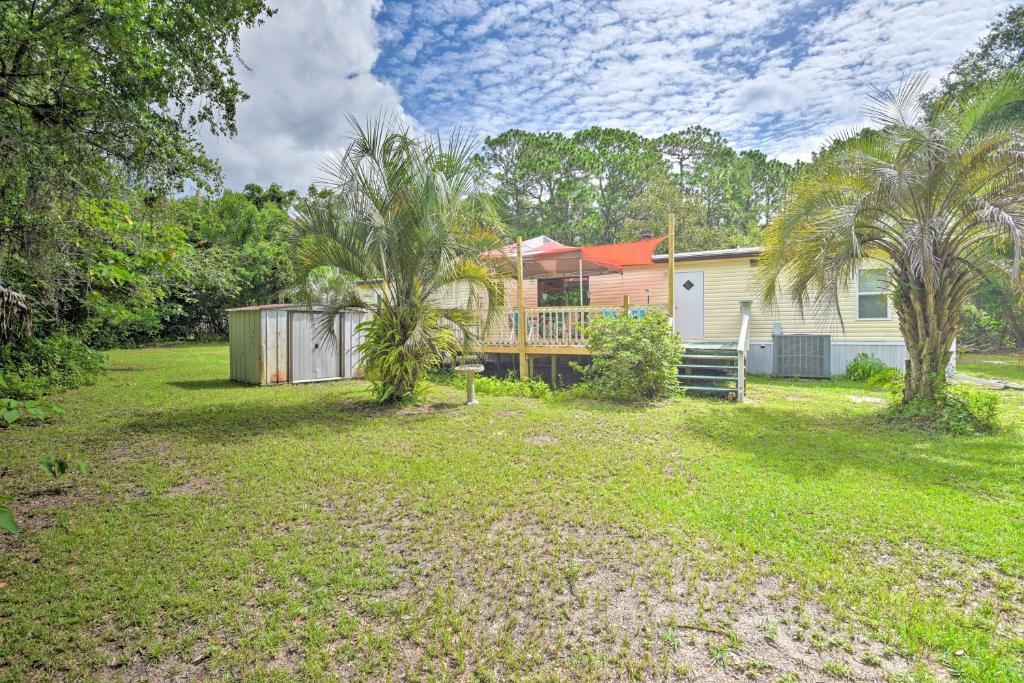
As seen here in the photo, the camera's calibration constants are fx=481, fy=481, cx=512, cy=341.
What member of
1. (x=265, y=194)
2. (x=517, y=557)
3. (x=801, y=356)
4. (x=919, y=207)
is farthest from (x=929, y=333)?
(x=265, y=194)

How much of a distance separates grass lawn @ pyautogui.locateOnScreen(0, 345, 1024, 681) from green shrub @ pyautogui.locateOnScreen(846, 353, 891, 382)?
5279 millimetres

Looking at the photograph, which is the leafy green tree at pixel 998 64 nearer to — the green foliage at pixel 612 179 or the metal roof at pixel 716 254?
the metal roof at pixel 716 254

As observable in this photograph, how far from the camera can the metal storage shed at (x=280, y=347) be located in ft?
34.8

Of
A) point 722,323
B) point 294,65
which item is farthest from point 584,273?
point 294,65

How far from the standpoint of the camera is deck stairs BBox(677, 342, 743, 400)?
8.83m

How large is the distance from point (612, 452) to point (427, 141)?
527 cm

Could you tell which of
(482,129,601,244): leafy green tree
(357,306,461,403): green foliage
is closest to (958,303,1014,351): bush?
(482,129,601,244): leafy green tree

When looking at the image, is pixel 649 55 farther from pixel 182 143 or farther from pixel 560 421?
pixel 182 143

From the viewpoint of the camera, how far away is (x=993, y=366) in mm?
14289

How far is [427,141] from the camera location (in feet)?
23.9

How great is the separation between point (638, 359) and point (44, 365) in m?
Answer: 11.1

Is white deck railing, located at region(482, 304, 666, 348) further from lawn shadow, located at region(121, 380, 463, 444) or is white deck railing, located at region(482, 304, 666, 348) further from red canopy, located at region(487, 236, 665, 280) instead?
lawn shadow, located at region(121, 380, 463, 444)

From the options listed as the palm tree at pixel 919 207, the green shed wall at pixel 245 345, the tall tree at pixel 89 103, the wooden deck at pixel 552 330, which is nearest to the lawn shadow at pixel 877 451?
the palm tree at pixel 919 207

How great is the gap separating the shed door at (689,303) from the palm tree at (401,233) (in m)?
6.72
